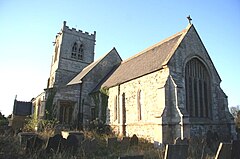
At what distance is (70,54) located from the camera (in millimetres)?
30781

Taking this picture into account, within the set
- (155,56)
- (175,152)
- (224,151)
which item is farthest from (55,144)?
(155,56)

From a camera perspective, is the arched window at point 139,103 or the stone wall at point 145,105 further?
the arched window at point 139,103

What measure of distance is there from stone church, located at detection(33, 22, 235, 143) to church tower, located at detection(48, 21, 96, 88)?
8660 mm

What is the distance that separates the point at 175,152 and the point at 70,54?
27.7 meters

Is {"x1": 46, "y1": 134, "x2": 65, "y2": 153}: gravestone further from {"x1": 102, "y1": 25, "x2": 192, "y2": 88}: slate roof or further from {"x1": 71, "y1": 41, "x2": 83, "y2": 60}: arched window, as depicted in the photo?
{"x1": 71, "y1": 41, "x2": 83, "y2": 60}: arched window

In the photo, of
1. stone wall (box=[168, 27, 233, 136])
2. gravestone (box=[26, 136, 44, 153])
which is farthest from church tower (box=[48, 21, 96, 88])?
gravestone (box=[26, 136, 44, 153])

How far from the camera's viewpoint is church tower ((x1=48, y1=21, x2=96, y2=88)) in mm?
29328

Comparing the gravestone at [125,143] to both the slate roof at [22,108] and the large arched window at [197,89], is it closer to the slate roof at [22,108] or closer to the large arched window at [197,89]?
the large arched window at [197,89]

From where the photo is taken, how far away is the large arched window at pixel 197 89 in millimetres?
14172

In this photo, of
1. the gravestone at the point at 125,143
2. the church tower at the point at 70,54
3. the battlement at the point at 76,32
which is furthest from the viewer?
the battlement at the point at 76,32

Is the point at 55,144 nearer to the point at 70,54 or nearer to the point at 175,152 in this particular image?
the point at 175,152

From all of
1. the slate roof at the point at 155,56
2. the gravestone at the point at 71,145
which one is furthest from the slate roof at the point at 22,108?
the gravestone at the point at 71,145

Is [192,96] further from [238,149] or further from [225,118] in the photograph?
[238,149]

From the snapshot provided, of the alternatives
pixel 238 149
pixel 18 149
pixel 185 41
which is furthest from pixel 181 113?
pixel 18 149
